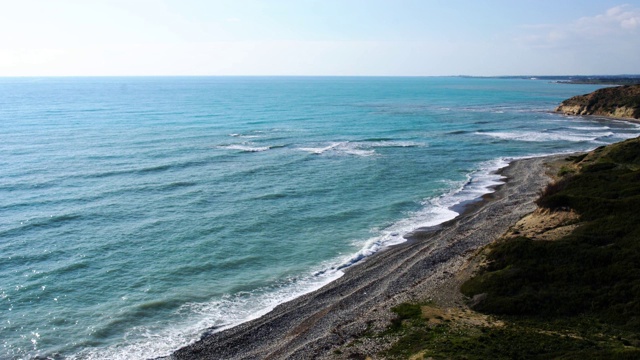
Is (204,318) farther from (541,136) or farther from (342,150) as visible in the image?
(541,136)

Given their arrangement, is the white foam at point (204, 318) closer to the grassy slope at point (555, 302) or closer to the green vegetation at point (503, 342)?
the grassy slope at point (555, 302)

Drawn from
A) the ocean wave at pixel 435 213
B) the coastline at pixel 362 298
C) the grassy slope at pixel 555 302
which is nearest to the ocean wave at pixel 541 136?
the ocean wave at pixel 435 213

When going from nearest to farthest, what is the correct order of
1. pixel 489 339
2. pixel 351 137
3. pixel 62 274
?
pixel 489 339
pixel 62 274
pixel 351 137

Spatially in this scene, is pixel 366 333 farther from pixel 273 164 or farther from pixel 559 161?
pixel 559 161

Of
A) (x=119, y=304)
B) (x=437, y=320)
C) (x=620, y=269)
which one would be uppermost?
(x=620, y=269)

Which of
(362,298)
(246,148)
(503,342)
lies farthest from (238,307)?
(246,148)

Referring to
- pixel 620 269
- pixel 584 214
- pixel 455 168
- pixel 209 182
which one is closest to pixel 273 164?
pixel 209 182
